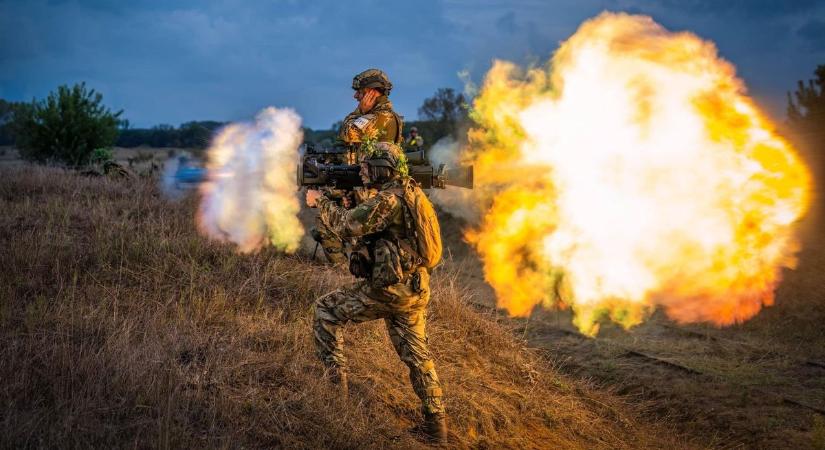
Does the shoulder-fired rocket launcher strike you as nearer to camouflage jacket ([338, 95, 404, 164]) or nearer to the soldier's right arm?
camouflage jacket ([338, 95, 404, 164])

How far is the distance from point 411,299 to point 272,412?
1.30 metres

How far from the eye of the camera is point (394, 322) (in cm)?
496

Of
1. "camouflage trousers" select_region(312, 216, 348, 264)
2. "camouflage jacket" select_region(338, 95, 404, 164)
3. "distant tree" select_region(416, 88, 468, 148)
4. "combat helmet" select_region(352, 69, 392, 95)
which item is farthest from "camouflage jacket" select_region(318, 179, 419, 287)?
"distant tree" select_region(416, 88, 468, 148)

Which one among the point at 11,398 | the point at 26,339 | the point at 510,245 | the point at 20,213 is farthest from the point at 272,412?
the point at 510,245

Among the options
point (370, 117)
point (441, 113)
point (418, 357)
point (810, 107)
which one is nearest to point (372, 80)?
point (370, 117)

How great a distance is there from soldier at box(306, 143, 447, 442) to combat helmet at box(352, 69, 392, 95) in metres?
1.95

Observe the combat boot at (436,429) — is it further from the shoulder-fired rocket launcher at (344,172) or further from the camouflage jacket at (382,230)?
the shoulder-fired rocket launcher at (344,172)

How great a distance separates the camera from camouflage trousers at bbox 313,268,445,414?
4809 mm

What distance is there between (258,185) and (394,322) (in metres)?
5.01

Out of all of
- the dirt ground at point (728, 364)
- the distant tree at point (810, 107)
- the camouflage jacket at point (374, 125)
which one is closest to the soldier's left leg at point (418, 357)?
the camouflage jacket at point (374, 125)

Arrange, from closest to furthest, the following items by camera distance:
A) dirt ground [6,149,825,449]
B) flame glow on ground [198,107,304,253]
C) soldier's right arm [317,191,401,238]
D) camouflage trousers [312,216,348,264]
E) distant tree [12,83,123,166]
A: soldier's right arm [317,191,401,238] < camouflage trousers [312,216,348,264] < dirt ground [6,149,825,449] < flame glow on ground [198,107,304,253] < distant tree [12,83,123,166]

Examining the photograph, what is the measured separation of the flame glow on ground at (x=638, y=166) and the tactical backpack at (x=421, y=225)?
392 cm

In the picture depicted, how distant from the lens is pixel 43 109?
65.7 ft

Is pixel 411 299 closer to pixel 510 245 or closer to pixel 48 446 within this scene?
pixel 48 446
